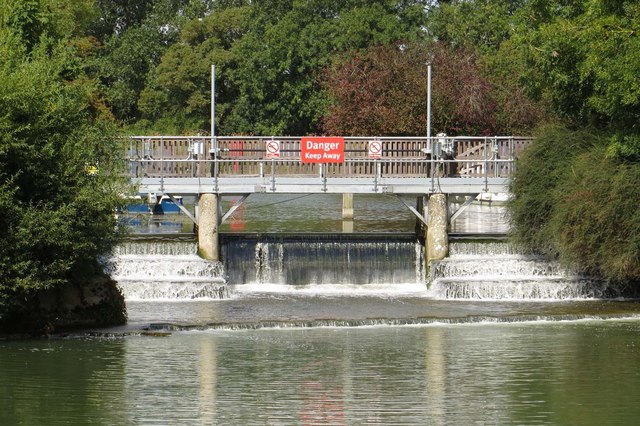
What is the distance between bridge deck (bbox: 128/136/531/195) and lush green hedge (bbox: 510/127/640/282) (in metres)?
2.00

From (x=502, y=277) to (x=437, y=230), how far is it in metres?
2.52

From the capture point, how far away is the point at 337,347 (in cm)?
2941

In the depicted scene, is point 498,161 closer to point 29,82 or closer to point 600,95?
point 600,95

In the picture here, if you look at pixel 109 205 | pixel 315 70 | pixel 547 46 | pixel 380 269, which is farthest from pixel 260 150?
pixel 315 70

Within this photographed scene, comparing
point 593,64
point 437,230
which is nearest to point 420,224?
point 437,230

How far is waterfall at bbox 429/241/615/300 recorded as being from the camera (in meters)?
39.2

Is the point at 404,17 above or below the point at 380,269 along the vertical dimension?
above

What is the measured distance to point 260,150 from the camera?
140ft

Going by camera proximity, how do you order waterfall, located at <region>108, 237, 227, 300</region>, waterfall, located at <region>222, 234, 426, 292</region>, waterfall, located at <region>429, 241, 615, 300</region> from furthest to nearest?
waterfall, located at <region>222, 234, 426, 292</region>, waterfall, located at <region>429, 241, 615, 300</region>, waterfall, located at <region>108, 237, 227, 300</region>

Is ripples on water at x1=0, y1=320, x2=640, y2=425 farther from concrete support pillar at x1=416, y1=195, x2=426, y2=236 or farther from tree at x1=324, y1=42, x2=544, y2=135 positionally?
tree at x1=324, y1=42, x2=544, y2=135

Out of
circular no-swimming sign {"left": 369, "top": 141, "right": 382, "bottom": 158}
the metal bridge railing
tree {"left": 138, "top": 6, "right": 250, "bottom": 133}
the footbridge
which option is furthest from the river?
tree {"left": 138, "top": 6, "right": 250, "bottom": 133}

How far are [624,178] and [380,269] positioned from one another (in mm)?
8566

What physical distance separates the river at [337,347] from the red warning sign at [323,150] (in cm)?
236

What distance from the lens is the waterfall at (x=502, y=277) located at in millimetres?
39156
